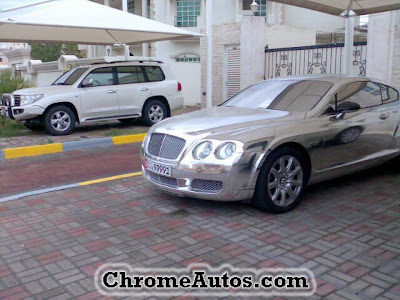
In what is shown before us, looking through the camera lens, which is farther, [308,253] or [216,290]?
[308,253]

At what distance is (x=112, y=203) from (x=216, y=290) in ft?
8.13

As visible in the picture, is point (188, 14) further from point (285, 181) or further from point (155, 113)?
point (285, 181)

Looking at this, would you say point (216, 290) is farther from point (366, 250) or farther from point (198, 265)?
point (366, 250)

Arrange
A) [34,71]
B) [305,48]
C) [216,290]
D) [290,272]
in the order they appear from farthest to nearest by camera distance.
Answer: [34,71] → [305,48] → [290,272] → [216,290]

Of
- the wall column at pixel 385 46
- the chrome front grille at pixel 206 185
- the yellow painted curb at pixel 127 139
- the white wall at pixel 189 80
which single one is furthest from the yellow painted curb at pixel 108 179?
the white wall at pixel 189 80

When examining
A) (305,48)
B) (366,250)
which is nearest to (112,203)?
(366,250)

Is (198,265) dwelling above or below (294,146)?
below

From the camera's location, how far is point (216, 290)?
3375mm

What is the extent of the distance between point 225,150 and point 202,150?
0.84 feet

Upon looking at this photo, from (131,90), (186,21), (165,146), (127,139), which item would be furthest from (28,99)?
(186,21)

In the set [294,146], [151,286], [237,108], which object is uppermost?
[237,108]

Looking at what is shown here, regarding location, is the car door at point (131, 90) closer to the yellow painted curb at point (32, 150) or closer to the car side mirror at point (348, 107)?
the yellow painted curb at point (32, 150)

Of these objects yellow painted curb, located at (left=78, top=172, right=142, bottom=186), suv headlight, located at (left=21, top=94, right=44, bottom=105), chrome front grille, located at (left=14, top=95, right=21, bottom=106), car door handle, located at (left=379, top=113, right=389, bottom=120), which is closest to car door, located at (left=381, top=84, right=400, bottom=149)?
car door handle, located at (left=379, top=113, right=389, bottom=120)

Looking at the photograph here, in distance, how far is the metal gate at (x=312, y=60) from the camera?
11.0 meters
